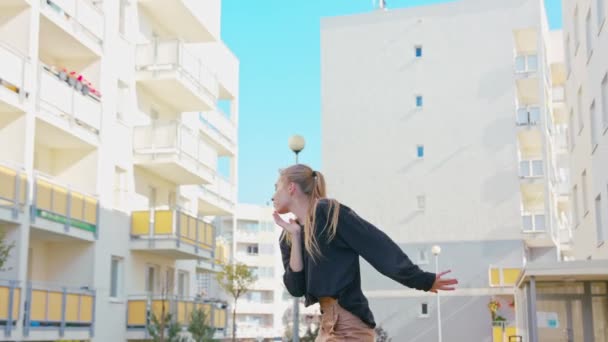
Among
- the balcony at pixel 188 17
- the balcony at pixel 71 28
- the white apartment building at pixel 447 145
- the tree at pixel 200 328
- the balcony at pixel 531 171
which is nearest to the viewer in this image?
the balcony at pixel 71 28

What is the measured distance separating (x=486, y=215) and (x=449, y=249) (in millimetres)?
2625

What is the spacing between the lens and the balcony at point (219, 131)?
42.6m

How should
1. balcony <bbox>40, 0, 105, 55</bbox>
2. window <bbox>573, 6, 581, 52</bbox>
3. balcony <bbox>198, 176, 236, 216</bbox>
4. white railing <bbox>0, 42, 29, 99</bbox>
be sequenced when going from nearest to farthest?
white railing <bbox>0, 42, 29, 99</bbox>
balcony <bbox>40, 0, 105, 55</bbox>
window <bbox>573, 6, 581, 52</bbox>
balcony <bbox>198, 176, 236, 216</bbox>

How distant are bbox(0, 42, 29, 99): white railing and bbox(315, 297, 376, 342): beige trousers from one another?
19.3m

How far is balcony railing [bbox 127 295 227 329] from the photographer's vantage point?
31.0 metres

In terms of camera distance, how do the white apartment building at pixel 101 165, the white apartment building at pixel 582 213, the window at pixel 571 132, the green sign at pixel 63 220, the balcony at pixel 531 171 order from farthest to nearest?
the balcony at pixel 531 171 → the window at pixel 571 132 → the green sign at pixel 63 220 → the white apartment building at pixel 582 213 → the white apartment building at pixel 101 165

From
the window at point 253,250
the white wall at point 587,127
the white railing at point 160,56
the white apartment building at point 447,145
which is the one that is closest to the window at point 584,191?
the white wall at point 587,127

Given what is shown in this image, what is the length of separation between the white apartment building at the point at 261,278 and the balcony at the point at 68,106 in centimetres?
8093

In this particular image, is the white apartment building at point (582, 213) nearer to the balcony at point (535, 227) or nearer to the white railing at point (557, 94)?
the balcony at point (535, 227)

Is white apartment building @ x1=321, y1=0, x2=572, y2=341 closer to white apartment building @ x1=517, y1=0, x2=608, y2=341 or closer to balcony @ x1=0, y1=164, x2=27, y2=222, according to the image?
white apartment building @ x1=517, y1=0, x2=608, y2=341

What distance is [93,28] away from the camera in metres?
28.8

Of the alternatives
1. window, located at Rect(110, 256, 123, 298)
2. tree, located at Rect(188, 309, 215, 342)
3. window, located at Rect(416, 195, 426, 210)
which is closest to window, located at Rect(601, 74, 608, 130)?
tree, located at Rect(188, 309, 215, 342)

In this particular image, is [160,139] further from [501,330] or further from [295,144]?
[501,330]

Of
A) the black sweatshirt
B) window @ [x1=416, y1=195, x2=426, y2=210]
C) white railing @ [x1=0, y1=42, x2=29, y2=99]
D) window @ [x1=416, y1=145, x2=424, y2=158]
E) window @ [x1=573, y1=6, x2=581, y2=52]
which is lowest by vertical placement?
the black sweatshirt
